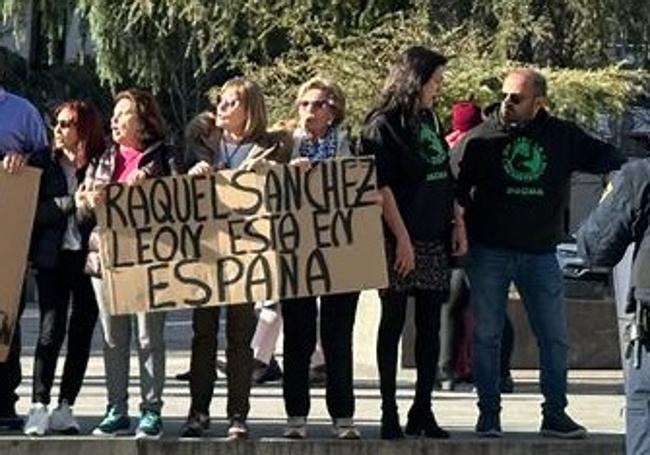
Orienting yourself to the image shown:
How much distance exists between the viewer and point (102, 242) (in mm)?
10398

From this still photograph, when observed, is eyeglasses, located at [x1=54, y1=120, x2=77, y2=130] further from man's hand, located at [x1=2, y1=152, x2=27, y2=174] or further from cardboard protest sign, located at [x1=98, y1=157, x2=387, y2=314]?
cardboard protest sign, located at [x1=98, y1=157, x2=387, y2=314]

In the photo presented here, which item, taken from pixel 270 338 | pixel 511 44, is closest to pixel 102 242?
pixel 270 338

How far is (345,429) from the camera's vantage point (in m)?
10.7

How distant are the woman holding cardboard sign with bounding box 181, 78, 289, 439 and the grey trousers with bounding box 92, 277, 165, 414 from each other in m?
0.19

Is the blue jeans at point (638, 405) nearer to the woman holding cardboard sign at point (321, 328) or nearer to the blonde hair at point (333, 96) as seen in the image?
the woman holding cardboard sign at point (321, 328)

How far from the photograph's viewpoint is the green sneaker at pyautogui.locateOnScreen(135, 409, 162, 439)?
10.5 m

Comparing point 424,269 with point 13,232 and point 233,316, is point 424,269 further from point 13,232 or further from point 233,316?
point 13,232

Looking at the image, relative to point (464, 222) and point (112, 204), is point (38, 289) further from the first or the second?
point (464, 222)

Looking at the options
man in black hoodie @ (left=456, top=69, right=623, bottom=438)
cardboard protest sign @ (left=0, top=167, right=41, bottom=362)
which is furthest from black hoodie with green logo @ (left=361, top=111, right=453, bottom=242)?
cardboard protest sign @ (left=0, top=167, right=41, bottom=362)

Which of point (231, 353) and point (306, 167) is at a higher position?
point (306, 167)

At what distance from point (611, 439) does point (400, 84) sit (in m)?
2.26

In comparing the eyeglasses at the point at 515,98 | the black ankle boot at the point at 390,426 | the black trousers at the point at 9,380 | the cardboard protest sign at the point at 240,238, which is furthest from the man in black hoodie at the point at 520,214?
the black trousers at the point at 9,380

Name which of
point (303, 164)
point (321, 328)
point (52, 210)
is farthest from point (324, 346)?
point (52, 210)

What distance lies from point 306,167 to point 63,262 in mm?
1332
